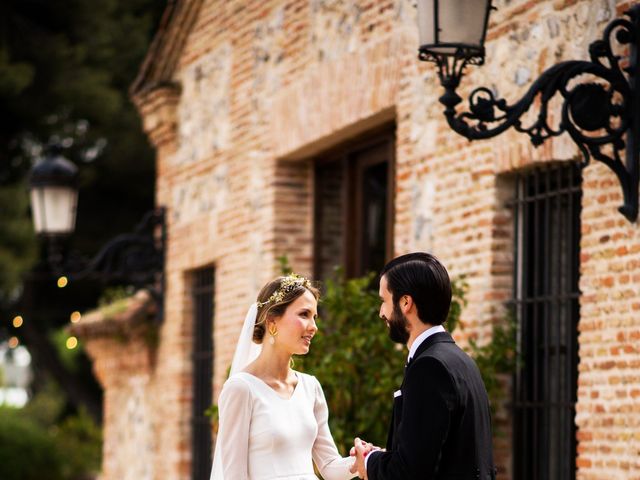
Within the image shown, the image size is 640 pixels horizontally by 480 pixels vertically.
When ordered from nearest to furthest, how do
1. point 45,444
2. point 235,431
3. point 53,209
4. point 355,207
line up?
point 235,431, point 355,207, point 53,209, point 45,444

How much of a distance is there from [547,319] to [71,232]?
279 inches

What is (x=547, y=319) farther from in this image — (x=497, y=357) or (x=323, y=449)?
(x=323, y=449)

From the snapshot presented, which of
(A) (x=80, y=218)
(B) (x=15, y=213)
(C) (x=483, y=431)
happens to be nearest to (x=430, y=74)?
(C) (x=483, y=431)

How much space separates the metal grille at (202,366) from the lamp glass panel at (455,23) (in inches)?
256

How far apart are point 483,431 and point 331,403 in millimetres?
3561

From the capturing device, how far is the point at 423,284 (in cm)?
487

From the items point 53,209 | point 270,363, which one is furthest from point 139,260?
point 270,363

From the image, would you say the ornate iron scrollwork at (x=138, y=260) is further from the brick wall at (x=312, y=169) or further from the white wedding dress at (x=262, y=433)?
the white wedding dress at (x=262, y=433)

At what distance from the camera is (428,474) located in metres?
4.69

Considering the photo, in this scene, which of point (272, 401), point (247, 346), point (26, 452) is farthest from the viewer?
point (26, 452)

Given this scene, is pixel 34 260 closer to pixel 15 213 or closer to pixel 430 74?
pixel 15 213

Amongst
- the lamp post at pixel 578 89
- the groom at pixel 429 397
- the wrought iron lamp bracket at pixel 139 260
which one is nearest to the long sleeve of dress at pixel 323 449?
the groom at pixel 429 397

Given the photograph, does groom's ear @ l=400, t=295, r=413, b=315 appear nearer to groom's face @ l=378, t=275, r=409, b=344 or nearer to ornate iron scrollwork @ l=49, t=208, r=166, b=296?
groom's face @ l=378, t=275, r=409, b=344

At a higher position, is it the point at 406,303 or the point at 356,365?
the point at 406,303
